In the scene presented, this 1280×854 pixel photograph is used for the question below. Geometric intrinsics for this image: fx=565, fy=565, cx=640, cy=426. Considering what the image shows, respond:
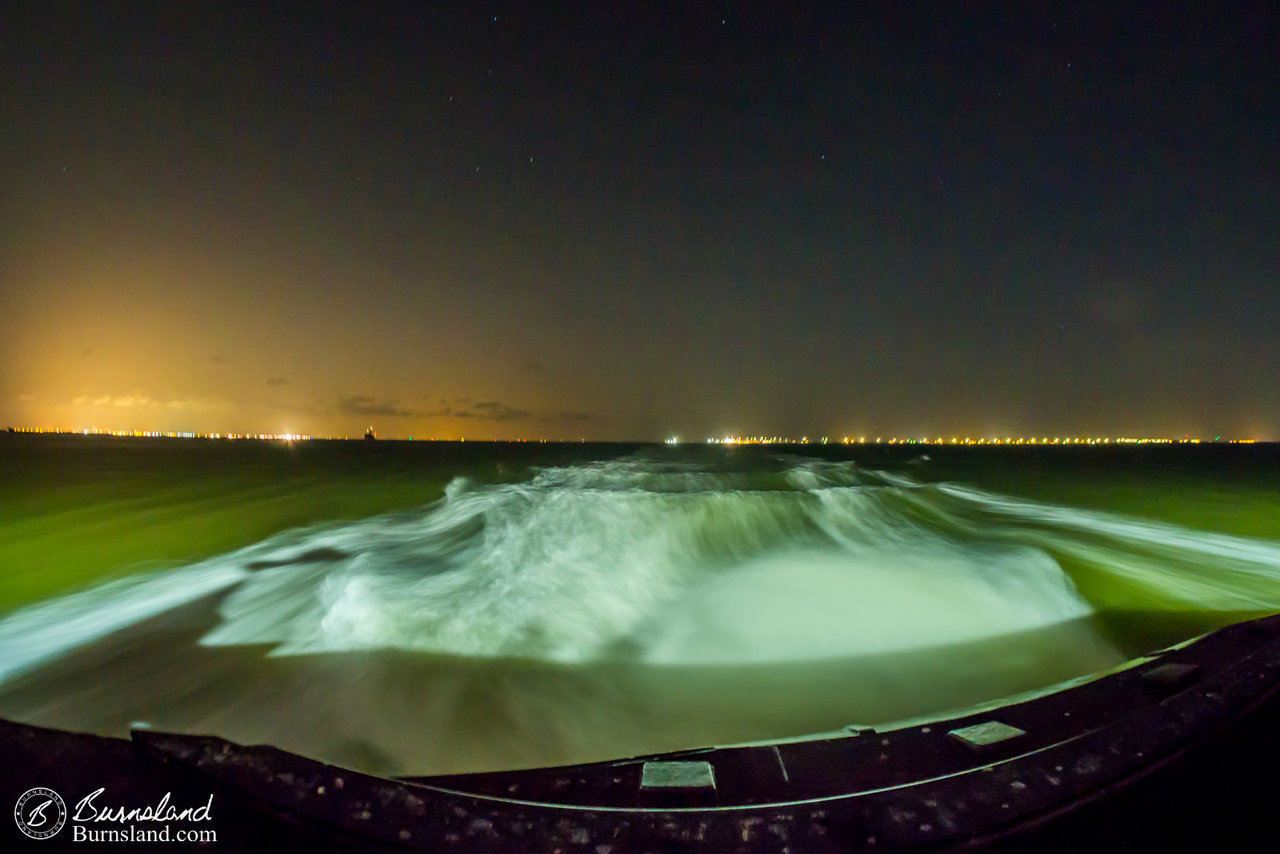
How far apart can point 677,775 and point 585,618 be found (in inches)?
188

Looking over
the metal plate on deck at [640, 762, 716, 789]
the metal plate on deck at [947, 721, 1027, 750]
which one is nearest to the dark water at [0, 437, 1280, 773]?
the metal plate on deck at [947, 721, 1027, 750]

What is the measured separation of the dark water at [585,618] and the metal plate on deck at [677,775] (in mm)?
2452

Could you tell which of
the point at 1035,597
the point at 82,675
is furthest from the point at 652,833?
the point at 1035,597

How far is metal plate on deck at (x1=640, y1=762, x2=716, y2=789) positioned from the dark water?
8.05 feet

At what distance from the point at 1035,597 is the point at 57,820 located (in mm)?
8099

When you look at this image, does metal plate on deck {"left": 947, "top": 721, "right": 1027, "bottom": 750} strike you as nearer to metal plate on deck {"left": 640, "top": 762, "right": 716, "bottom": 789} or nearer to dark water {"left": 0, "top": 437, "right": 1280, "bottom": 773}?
metal plate on deck {"left": 640, "top": 762, "right": 716, "bottom": 789}

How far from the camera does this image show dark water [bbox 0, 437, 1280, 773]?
4.23 meters

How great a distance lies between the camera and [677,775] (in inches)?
60.8

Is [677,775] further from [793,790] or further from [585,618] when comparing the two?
[585,618]

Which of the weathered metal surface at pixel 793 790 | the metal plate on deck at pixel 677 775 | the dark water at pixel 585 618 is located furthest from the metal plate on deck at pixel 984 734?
the dark water at pixel 585 618

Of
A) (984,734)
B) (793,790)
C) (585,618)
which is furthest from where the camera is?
(585,618)

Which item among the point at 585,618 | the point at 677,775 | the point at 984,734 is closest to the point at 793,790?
the point at 677,775

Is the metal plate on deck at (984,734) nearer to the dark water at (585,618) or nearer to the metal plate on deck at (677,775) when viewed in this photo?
the metal plate on deck at (677,775)

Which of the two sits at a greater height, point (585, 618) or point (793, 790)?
point (793, 790)
